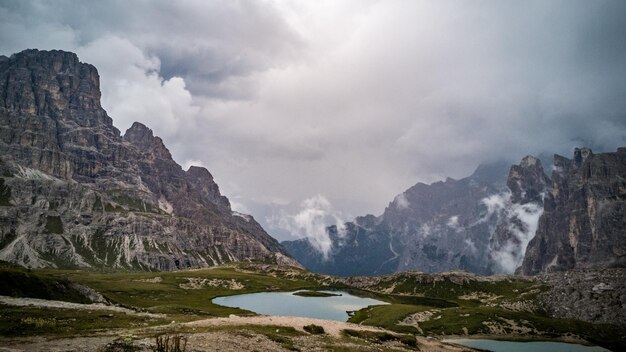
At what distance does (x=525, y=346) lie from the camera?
9762 centimetres

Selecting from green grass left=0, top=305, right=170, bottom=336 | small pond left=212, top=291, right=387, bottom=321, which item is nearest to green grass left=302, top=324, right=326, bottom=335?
green grass left=0, top=305, right=170, bottom=336

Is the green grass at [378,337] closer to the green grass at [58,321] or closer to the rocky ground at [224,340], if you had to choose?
the rocky ground at [224,340]

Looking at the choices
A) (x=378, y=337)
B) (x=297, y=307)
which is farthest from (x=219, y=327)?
(x=297, y=307)

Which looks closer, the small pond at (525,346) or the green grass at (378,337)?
the green grass at (378,337)

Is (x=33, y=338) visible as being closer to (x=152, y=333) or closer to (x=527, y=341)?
(x=152, y=333)

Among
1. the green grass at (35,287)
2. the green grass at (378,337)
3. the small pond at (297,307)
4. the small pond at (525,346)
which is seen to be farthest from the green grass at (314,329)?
the small pond at (297,307)

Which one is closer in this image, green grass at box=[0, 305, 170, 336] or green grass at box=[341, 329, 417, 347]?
green grass at box=[0, 305, 170, 336]

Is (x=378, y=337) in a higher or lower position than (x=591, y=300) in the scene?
higher

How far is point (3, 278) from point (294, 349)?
1777 inches

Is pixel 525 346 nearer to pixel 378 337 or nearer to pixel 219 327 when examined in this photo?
pixel 378 337

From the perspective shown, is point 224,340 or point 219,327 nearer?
point 224,340

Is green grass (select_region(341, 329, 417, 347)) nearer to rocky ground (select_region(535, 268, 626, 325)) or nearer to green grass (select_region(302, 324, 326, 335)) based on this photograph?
green grass (select_region(302, 324, 326, 335))

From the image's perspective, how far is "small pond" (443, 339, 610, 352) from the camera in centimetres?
9294

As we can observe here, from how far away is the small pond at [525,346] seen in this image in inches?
3659
